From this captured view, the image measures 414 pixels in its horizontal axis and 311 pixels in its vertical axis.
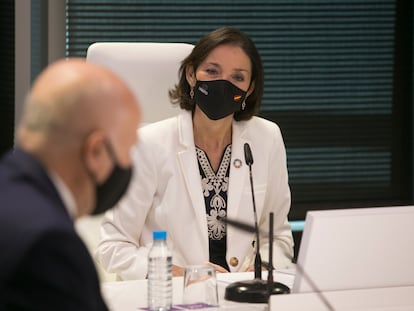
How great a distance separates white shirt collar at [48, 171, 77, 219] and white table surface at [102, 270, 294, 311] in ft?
3.07

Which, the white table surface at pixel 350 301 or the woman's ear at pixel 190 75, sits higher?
the woman's ear at pixel 190 75

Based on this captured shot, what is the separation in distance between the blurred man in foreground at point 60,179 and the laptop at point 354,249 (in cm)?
88

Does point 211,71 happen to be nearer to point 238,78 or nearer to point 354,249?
point 238,78

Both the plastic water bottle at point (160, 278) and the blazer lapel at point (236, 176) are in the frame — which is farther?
the blazer lapel at point (236, 176)

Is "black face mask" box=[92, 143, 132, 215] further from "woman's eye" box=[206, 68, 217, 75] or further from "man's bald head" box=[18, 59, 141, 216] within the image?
"woman's eye" box=[206, 68, 217, 75]

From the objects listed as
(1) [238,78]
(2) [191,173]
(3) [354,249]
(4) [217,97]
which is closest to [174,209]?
(2) [191,173]

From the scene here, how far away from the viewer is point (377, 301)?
2131 millimetres

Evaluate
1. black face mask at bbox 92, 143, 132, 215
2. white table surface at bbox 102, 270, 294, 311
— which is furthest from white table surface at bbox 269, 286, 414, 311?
black face mask at bbox 92, 143, 132, 215

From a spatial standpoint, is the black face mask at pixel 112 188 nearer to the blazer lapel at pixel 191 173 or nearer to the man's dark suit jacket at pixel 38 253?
the man's dark suit jacket at pixel 38 253

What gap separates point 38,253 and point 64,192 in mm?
127

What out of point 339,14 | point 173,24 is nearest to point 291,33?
point 339,14

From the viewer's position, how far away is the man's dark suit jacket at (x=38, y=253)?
1.14m

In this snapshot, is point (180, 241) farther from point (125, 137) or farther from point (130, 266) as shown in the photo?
point (125, 137)

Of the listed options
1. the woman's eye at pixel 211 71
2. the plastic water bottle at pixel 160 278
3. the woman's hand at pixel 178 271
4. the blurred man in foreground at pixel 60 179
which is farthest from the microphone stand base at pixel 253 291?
the blurred man in foreground at pixel 60 179
